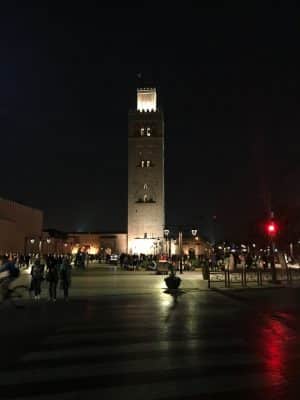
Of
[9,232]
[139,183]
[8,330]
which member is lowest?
[8,330]

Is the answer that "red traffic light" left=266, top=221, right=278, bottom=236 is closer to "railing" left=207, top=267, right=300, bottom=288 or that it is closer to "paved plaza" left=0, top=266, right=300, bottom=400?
"railing" left=207, top=267, right=300, bottom=288

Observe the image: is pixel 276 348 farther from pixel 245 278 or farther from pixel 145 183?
pixel 145 183

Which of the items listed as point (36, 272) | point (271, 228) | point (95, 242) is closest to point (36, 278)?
point (36, 272)

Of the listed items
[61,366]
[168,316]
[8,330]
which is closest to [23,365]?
[61,366]

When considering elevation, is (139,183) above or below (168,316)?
above

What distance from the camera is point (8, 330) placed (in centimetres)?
1205

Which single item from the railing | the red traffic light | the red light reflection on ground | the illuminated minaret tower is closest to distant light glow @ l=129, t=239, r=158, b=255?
the illuminated minaret tower

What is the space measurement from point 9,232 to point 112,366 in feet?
275

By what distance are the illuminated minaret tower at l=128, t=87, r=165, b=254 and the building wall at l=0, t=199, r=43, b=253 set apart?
21.5 meters

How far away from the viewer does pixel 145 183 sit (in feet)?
316

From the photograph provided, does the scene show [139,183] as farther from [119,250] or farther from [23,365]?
[23,365]

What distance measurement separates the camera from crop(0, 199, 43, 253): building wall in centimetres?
8529

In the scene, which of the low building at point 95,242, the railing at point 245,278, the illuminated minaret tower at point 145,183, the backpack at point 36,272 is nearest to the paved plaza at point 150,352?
the backpack at point 36,272

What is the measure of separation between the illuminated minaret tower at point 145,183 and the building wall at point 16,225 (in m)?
21.5
